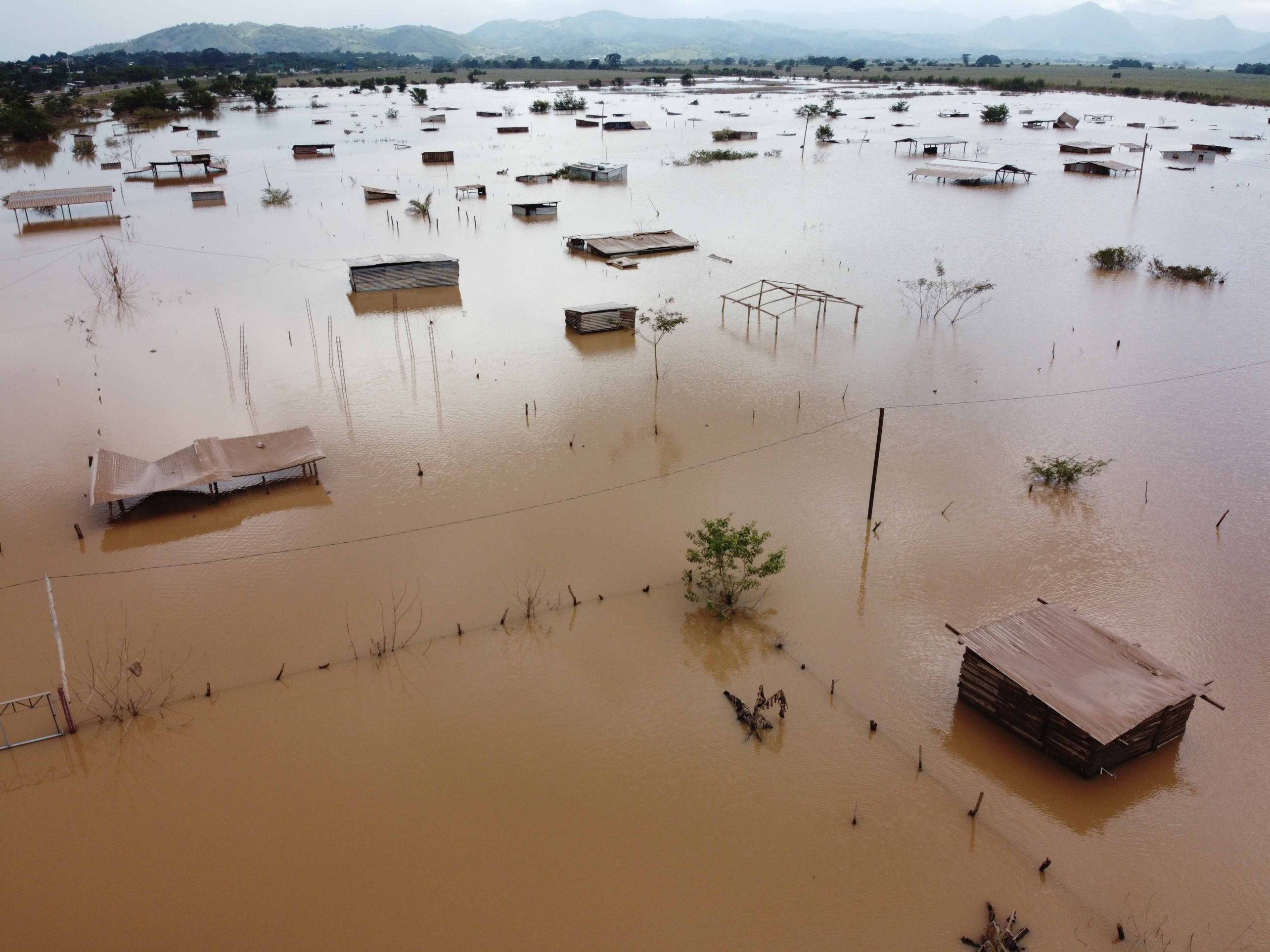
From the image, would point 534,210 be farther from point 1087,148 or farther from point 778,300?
point 1087,148

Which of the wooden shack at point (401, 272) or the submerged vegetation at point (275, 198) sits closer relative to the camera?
the wooden shack at point (401, 272)

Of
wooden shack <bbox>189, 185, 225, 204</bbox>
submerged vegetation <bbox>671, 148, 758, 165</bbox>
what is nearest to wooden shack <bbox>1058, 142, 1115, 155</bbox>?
submerged vegetation <bbox>671, 148, 758, 165</bbox>

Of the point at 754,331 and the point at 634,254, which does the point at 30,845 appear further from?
the point at 634,254

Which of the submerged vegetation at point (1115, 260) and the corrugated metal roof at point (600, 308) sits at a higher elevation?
the submerged vegetation at point (1115, 260)

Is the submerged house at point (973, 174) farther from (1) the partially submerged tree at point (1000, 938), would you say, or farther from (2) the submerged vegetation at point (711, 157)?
(1) the partially submerged tree at point (1000, 938)

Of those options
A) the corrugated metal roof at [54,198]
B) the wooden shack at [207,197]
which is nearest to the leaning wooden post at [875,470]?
the corrugated metal roof at [54,198]

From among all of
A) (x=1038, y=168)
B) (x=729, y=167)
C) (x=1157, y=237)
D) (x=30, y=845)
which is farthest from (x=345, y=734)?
(x=1038, y=168)
